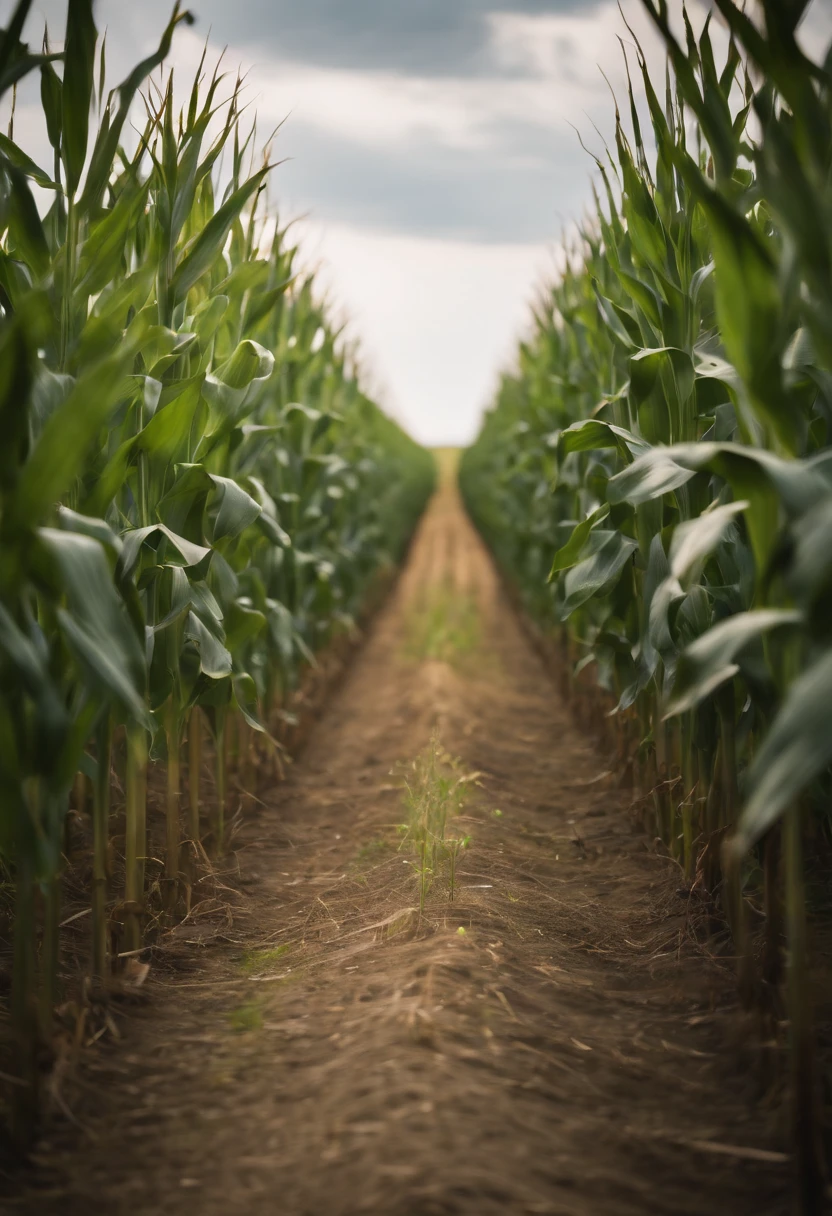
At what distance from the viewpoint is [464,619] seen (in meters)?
10.6

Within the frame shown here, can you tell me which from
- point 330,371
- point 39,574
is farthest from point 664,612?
point 330,371

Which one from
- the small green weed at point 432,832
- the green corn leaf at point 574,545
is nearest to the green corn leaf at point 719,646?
the green corn leaf at point 574,545

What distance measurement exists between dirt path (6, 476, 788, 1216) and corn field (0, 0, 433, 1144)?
26 cm

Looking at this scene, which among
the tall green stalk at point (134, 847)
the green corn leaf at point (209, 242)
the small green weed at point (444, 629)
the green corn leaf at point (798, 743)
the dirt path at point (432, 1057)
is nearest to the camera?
the green corn leaf at point (798, 743)

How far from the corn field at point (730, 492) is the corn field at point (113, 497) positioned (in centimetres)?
107

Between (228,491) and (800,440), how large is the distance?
1630 mm

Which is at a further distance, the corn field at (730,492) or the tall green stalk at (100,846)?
the tall green stalk at (100,846)

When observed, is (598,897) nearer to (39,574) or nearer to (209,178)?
(39,574)

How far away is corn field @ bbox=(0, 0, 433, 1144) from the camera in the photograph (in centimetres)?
186

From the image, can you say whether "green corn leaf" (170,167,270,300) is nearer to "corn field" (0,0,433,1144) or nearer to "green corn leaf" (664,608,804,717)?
"corn field" (0,0,433,1144)

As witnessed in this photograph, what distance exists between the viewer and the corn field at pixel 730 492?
172 cm

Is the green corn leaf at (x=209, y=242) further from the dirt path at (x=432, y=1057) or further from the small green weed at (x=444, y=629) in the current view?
the small green weed at (x=444, y=629)

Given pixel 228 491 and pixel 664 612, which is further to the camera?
pixel 228 491

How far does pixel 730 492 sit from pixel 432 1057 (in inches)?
62.6
